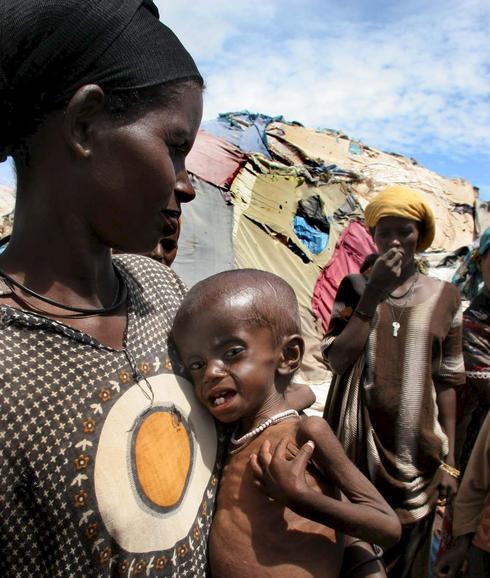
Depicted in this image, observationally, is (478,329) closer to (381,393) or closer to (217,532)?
(381,393)

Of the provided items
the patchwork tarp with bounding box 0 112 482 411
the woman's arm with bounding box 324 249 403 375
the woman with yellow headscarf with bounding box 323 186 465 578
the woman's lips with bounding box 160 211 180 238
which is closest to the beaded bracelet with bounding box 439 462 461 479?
the woman with yellow headscarf with bounding box 323 186 465 578

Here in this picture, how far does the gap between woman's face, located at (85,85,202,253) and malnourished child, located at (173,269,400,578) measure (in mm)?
273

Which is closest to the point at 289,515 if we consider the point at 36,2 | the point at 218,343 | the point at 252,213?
the point at 218,343

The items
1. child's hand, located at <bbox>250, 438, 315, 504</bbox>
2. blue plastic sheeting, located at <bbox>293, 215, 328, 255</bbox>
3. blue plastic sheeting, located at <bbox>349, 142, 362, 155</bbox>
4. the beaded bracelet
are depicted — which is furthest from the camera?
blue plastic sheeting, located at <bbox>349, 142, 362, 155</bbox>

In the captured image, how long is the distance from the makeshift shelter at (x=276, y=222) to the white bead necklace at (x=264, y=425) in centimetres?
511

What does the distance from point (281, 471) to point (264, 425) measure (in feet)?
0.59

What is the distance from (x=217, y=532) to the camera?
1160 millimetres

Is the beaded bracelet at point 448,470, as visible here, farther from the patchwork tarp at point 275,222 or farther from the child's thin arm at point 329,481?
the patchwork tarp at point 275,222

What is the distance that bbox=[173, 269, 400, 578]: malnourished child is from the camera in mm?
1162

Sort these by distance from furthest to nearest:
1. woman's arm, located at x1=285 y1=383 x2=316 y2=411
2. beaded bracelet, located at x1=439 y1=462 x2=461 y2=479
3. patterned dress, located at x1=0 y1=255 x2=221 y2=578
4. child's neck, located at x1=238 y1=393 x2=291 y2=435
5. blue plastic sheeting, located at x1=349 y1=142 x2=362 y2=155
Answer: blue plastic sheeting, located at x1=349 y1=142 x2=362 y2=155
beaded bracelet, located at x1=439 y1=462 x2=461 y2=479
woman's arm, located at x1=285 y1=383 x2=316 y2=411
child's neck, located at x1=238 y1=393 x2=291 y2=435
patterned dress, located at x1=0 y1=255 x2=221 y2=578

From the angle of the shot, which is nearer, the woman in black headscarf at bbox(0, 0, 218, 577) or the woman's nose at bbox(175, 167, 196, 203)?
the woman in black headscarf at bbox(0, 0, 218, 577)

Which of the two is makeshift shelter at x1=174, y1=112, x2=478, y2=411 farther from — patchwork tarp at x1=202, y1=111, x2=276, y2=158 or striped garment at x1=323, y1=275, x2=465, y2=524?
striped garment at x1=323, y1=275, x2=465, y2=524

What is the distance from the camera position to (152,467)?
100cm

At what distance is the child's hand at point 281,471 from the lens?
44.6 inches
